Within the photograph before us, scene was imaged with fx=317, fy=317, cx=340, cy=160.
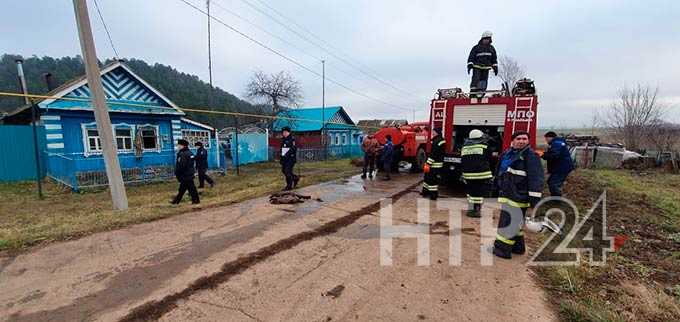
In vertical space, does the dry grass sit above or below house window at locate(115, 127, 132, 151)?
below

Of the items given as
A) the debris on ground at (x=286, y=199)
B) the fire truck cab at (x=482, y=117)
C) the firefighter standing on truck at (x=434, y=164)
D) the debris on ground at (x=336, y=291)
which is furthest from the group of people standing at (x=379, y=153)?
the debris on ground at (x=336, y=291)

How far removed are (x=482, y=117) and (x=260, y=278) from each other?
6.69m

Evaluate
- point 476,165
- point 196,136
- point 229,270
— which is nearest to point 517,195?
point 476,165

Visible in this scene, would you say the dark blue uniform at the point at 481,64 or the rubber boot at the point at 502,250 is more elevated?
the dark blue uniform at the point at 481,64

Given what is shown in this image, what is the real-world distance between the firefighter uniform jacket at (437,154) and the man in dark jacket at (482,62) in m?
2.11

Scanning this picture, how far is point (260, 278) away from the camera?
3.25m

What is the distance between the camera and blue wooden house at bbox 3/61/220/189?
1130 cm

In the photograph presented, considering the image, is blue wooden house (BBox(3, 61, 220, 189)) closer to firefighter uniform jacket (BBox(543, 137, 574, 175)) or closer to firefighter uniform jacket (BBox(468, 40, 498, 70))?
firefighter uniform jacket (BBox(468, 40, 498, 70))

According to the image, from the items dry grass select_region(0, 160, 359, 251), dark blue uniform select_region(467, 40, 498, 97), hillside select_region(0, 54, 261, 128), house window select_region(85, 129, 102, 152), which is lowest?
dry grass select_region(0, 160, 359, 251)

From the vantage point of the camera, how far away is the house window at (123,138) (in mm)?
13720

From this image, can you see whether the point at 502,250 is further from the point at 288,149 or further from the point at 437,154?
the point at 288,149

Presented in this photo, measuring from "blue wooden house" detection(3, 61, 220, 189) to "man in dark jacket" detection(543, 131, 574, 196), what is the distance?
11.6 m

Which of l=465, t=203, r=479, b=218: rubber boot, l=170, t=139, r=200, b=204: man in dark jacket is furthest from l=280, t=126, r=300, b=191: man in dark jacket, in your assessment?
l=465, t=203, r=479, b=218: rubber boot

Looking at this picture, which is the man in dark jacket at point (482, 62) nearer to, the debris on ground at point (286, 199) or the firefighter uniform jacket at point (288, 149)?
the firefighter uniform jacket at point (288, 149)
